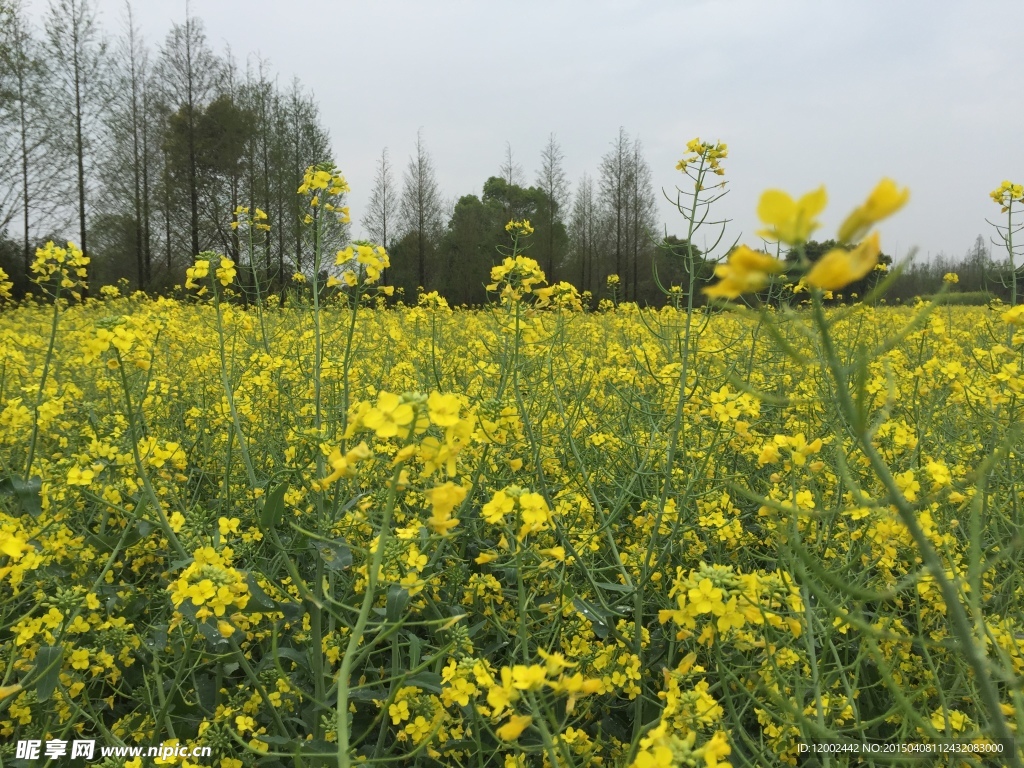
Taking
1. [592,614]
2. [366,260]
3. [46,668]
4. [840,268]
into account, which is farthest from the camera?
[366,260]

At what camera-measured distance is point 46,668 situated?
1.51 meters

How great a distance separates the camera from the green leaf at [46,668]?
153 cm

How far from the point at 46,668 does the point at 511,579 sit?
1423 mm

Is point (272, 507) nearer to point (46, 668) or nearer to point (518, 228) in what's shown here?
point (46, 668)

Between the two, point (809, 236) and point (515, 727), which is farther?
point (515, 727)

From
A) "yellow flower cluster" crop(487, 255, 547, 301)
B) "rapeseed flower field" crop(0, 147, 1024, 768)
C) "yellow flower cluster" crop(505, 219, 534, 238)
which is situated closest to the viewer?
"rapeseed flower field" crop(0, 147, 1024, 768)

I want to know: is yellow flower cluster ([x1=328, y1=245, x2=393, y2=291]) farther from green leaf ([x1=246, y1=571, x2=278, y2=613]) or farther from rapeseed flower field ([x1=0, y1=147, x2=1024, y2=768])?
green leaf ([x1=246, y1=571, x2=278, y2=613])

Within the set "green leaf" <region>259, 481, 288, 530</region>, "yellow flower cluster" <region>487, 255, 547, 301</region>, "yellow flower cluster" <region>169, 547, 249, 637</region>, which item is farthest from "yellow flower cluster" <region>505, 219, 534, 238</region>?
"yellow flower cluster" <region>169, 547, 249, 637</region>

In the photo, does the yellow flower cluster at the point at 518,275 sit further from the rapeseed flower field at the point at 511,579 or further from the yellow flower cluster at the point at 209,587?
the yellow flower cluster at the point at 209,587

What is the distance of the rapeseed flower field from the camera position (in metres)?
1.00

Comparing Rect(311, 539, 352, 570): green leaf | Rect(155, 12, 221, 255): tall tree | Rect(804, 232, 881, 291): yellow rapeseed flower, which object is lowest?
Rect(311, 539, 352, 570): green leaf

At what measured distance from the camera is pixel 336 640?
183cm

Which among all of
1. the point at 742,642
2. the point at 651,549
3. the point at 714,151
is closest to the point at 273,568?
the point at 651,549

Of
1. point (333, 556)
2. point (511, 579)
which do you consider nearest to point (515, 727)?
point (333, 556)
